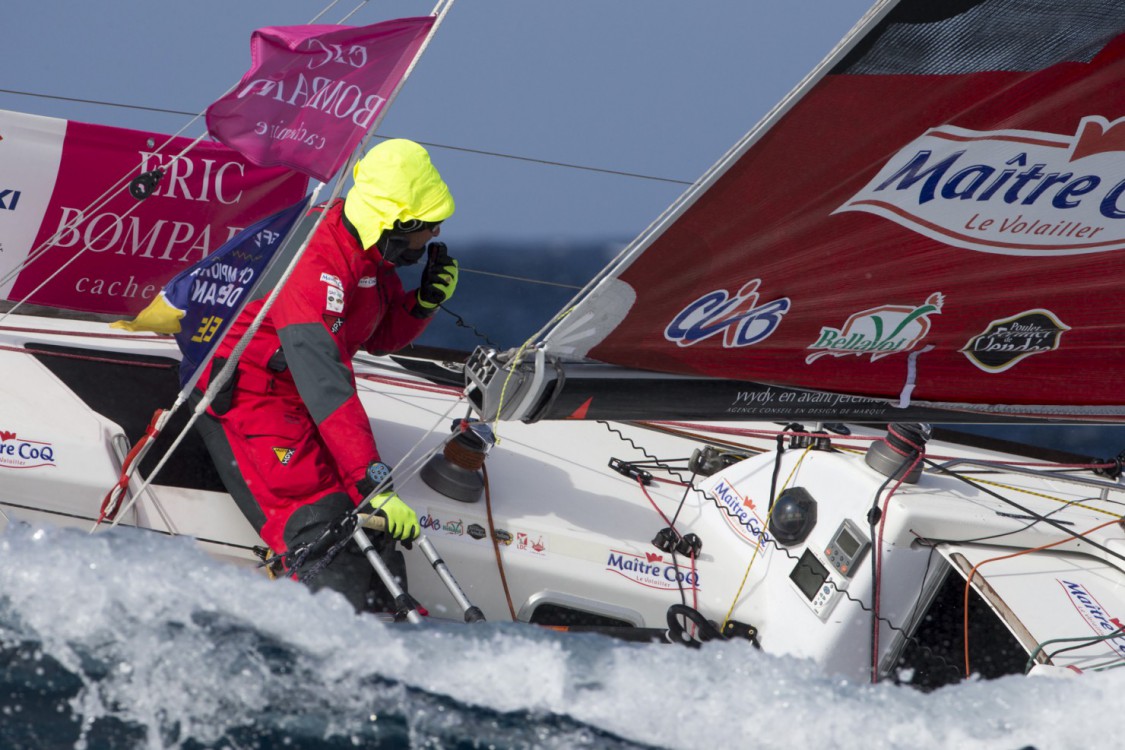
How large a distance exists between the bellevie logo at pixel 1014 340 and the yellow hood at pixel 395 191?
1.17 meters

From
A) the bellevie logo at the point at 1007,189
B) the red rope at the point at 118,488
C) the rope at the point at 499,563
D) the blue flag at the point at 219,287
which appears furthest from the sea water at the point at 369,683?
the bellevie logo at the point at 1007,189

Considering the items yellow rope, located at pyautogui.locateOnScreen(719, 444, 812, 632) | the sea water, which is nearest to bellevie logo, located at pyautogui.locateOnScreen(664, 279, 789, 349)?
the sea water

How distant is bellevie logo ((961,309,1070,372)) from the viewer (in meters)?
2.22

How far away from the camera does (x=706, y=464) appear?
3.09 meters

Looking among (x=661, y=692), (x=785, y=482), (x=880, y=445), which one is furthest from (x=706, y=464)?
(x=661, y=692)

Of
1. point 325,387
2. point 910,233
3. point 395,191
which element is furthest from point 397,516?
point 910,233

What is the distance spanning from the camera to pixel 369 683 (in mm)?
2109

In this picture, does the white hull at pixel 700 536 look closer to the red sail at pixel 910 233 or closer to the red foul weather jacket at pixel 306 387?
the red foul weather jacket at pixel 306 387

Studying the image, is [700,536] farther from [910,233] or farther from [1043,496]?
[910,233]

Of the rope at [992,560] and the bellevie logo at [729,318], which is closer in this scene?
the bellevie logo at [729,318]

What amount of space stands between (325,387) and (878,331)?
3.67 ft

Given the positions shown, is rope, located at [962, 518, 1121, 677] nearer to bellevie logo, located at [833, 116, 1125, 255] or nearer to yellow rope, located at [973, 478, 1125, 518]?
yellow rope, located at [973, 478, 1125, 518]

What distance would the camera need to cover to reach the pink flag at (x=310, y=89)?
250cm

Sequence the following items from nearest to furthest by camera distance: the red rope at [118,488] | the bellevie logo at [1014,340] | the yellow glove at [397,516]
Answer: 1. the bellevie logo at [1014,340]
2. the yellow glove at [397,516]
3. the red rope at [118,488]
